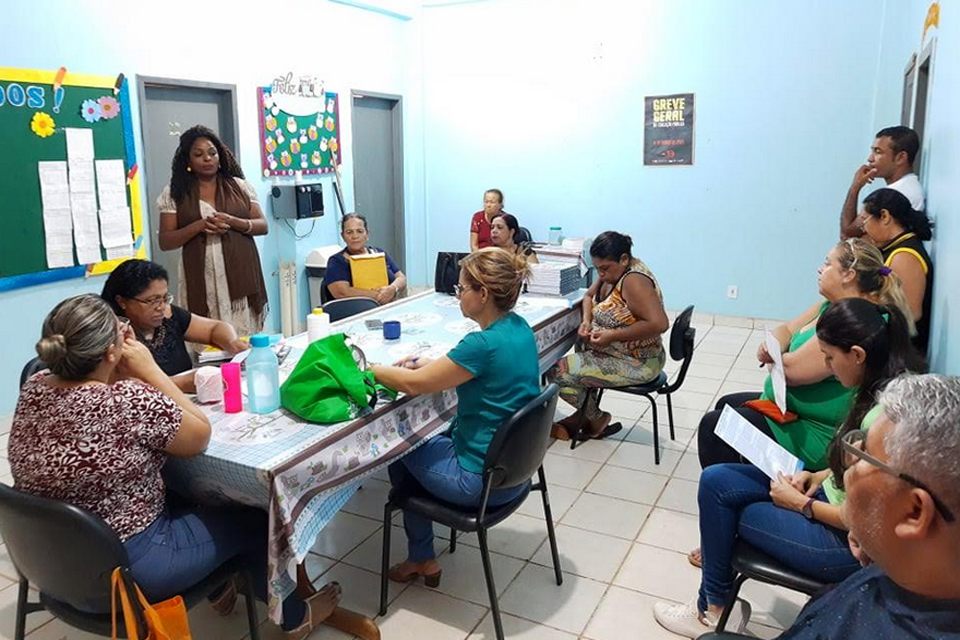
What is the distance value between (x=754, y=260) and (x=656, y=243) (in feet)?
2.61

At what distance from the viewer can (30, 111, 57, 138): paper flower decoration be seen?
371 cm

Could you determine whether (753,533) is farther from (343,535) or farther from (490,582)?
(343,535)

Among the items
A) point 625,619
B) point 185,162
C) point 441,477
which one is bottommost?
point 625,619

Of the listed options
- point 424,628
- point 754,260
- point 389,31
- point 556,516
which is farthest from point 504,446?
point 389,31

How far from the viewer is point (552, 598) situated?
2314 millimetres

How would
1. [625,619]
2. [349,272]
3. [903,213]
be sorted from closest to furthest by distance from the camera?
1. [625,619]
2. [903,213]
3. [349,272]

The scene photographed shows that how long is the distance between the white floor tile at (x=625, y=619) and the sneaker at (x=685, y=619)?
0.07 ft

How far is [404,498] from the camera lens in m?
2.10

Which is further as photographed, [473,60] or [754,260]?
[473,60]

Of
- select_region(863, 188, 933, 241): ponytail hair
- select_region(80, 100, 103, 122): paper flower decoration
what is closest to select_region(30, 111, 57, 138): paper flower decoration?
select_region(80, 100, 103, 122): paper flower decoration

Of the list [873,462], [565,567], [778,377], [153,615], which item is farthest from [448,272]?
[873,462]

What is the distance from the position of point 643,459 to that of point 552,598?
3.92ft

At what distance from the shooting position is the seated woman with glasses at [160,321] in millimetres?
2293

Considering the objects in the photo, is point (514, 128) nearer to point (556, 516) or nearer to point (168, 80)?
point (168, 80)
